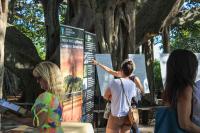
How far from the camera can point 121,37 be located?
12.9 metres

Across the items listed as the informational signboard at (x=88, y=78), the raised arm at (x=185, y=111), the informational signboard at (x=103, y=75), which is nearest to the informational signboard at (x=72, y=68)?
the informational signboard at (x=88, y=78)

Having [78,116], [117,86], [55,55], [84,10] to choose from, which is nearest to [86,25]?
[84,10]

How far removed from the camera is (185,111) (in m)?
3.49

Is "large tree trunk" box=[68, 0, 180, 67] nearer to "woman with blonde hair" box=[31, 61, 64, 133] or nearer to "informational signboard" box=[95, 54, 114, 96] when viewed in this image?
"informational signboard" box=[95, 54, 114, 96]

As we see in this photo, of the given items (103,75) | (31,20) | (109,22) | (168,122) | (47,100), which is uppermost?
(31,20)

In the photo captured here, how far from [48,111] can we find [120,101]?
3295 mm

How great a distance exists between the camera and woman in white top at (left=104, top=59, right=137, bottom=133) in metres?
7.27

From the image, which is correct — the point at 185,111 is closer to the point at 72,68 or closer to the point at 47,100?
the point at 47,100

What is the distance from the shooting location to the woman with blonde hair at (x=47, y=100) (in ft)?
13.3

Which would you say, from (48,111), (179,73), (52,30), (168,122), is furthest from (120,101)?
(52,30)

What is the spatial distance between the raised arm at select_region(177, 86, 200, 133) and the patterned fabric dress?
1097 mm

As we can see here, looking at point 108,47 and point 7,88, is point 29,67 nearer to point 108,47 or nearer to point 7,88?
point 108,47

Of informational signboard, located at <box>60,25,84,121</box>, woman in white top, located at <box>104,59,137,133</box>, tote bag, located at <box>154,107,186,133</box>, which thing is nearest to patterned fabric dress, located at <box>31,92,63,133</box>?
tote bag, located at <box>154,107,186,133</box>

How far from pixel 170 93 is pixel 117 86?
147 inches
